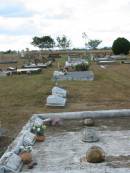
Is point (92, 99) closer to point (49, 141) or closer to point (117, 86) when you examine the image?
point (117, 86)

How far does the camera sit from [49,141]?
8.43m

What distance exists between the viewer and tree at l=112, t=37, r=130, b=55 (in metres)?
60.8

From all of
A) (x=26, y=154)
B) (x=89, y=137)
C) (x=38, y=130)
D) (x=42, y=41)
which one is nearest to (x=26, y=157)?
(x=26, y=154)

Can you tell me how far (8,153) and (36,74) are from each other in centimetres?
2160

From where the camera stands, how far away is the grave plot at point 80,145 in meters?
6.57

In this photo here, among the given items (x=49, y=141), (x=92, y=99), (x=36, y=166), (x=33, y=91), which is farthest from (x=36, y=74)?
(x=36, y=166)

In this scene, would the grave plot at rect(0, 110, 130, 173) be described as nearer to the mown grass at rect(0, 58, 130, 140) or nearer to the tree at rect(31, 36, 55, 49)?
the mown grass at rect(0, 58, 130, 140)

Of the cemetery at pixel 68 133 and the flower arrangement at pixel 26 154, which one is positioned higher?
the flower arrangement at pixel 26 154

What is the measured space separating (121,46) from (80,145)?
54.9 m

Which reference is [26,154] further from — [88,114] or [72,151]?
[88,114]

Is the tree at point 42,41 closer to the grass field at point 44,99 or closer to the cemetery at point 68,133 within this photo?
the grass field at point 44,99

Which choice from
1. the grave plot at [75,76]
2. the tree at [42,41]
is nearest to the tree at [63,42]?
the tree at [42,41]

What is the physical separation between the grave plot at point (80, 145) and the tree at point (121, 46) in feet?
167

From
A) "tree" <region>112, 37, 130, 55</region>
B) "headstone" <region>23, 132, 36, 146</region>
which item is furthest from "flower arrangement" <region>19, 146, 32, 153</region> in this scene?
"tree" <region>112, 37, 130, 55</region>
